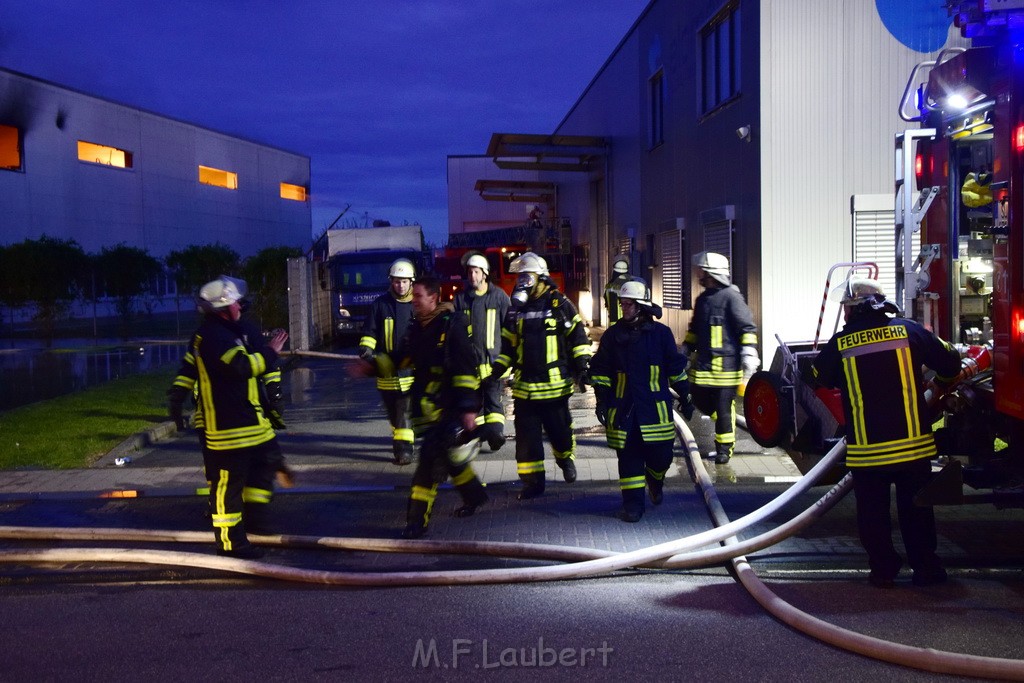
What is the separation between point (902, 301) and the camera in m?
6.97

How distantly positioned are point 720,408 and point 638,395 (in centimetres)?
218

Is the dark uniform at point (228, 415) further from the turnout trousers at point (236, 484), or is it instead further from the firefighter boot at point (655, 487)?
the firefighter boot at point (655, 487)

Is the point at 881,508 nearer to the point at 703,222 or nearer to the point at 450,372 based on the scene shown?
the point at 450,372

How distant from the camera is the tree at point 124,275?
30.9 meters

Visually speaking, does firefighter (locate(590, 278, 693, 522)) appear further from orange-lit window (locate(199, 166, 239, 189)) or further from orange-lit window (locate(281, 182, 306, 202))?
orange-lit window (locate(281, 182, 306, 202))

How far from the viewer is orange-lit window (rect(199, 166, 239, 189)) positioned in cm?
4859

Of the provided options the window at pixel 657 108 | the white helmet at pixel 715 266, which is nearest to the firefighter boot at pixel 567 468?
the white helmet at pixel 715 266

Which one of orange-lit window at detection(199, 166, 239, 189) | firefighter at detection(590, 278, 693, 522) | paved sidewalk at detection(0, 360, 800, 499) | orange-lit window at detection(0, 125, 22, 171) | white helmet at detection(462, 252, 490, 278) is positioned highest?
orange-lit window at detection(199, 166, 239, 189)

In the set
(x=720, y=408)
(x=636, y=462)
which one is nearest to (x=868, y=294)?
(x=636, y=462)

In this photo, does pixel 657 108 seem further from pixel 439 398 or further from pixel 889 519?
pixel 889 519

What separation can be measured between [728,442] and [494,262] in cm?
2022

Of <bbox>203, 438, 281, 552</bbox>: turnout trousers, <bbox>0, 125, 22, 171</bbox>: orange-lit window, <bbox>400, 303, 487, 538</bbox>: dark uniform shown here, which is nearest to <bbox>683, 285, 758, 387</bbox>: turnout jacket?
<bbox>400, 303, 487, 538</bbox>: dark uniform

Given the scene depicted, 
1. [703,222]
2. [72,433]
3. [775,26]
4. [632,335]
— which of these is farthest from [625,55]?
[632,335]

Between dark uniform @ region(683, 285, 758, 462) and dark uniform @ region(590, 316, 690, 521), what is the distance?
5.94 ft
